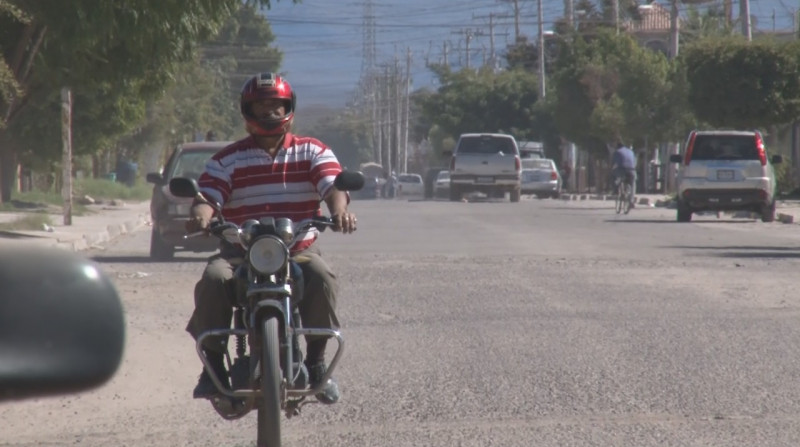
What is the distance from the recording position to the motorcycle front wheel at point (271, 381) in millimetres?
5215

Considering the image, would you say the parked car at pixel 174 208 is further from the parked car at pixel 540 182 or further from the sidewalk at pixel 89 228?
the parked car at pixel 540 182

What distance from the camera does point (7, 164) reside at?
1245 inches

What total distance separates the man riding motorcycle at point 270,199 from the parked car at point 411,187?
60.2 m

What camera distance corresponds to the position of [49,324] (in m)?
1.82

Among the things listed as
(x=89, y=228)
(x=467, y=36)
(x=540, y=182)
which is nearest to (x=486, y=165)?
(x=540, y=182)

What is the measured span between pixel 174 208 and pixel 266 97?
11.5 metres

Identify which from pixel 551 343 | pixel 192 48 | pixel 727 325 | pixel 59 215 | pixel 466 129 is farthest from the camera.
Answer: pixel 466 129

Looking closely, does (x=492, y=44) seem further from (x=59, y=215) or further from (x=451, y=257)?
(x=451, y=257)

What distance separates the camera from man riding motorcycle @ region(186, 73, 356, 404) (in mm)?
5715

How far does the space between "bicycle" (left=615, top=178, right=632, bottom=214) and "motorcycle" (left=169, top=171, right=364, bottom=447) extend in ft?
84.6

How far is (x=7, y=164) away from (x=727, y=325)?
24.5 metres

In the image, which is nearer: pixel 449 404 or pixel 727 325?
pixel 449 404

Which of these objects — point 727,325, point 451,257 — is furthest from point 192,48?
point 727,325

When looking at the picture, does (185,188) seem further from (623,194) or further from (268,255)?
(623,194)
